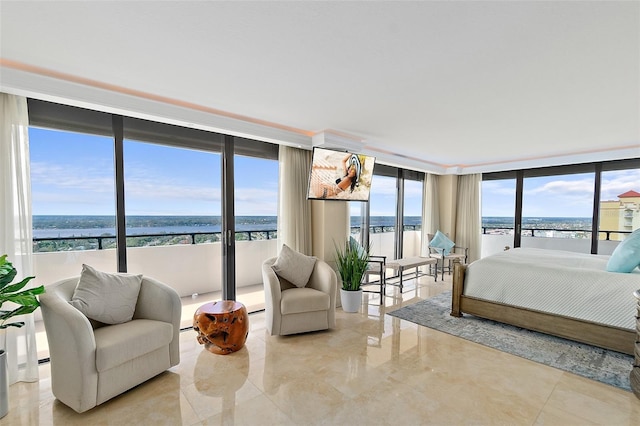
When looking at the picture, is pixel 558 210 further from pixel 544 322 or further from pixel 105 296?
pixel 105 296

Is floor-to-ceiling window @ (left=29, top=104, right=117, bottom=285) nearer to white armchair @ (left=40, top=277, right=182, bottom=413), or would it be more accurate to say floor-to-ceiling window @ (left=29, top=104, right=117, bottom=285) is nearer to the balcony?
the balcony

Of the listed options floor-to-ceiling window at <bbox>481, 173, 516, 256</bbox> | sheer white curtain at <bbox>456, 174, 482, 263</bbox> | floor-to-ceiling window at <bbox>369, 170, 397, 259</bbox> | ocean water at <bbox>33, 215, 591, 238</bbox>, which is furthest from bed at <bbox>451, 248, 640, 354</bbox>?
sheer white curtain at <bbox>456, 174, 482, 263</bbox>

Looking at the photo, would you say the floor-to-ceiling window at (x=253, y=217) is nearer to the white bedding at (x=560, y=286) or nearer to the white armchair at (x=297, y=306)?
the white armchair at (x=297, y=306)

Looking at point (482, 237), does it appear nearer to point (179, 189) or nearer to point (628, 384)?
point (628, 384)

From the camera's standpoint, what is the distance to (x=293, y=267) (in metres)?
3.50

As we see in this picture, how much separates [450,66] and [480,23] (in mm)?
488

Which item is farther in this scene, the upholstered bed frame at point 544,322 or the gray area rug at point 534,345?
the upholstered bed frame at point 544,322

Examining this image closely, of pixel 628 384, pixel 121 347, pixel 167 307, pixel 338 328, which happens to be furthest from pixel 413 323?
pixel 121 347

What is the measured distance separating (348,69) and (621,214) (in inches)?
238

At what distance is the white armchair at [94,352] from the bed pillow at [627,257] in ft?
14.5

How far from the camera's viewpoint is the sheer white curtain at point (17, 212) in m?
2.26

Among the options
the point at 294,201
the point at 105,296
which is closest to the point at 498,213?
the point at 294,201

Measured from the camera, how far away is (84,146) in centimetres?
284

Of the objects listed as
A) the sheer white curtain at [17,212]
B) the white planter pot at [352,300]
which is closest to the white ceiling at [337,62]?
the sheer white curtain at [17,212]
